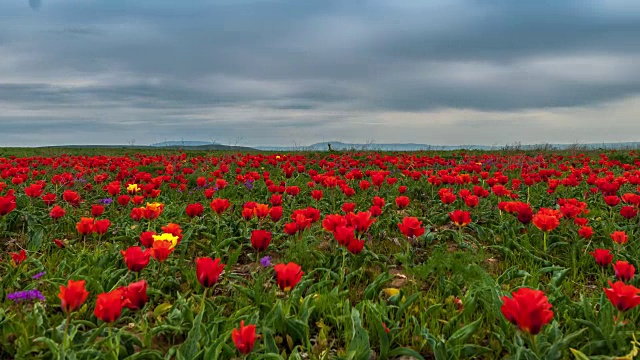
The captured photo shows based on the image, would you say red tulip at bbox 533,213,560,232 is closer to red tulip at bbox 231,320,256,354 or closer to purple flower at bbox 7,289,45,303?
red tulip at bbox 231,320,256,354

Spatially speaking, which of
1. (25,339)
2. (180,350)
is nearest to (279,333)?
(180,350)

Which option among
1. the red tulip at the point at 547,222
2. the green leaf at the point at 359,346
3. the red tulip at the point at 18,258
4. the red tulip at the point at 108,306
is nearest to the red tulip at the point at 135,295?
the red tulip at the point at 108,306

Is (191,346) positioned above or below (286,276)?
below

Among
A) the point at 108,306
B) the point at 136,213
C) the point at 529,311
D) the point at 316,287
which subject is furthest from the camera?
the point at 136,213

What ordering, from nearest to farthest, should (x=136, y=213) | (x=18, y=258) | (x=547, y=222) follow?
(x=18, y=258) → (x=547, y=222) → (x=136, y=213)

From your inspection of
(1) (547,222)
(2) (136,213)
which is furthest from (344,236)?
(2) (136,213)

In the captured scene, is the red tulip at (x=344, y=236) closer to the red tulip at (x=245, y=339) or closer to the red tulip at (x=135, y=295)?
the red tulip at (x=245, y=339)

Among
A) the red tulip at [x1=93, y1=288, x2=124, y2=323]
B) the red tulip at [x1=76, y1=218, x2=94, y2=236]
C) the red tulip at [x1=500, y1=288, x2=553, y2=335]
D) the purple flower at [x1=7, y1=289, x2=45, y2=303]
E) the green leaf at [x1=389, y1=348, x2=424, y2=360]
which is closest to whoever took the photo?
the red tulip at [x1=500, y1=288, x2=553, y2=335]

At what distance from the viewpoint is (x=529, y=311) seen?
212 cm

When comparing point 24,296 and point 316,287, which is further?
point 316,287

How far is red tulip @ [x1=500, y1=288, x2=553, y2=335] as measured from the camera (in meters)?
2.11

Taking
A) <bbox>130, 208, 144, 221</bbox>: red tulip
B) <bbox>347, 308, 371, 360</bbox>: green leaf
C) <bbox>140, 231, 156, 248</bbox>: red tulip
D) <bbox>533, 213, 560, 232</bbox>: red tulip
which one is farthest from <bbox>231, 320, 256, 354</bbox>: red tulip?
<bbox>533, 213, 560, 232</bbox>: red tulip

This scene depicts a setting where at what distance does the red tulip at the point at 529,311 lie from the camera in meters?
2.11

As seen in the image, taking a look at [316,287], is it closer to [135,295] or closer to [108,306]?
[135,295]
